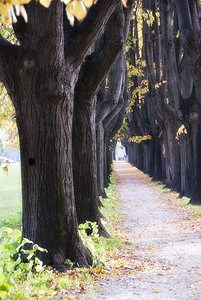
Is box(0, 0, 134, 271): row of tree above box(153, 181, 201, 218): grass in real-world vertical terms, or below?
above

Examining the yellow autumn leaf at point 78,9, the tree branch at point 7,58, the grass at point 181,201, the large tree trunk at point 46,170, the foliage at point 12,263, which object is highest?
the tree branch at point 7,58

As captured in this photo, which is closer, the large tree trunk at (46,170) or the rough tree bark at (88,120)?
the large tree trunk at (46,170)

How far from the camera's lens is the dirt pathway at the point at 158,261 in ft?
18.6

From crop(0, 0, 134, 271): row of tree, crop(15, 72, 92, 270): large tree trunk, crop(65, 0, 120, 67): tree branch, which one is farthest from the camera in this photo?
crop(65, 0, 120, 67): tree branch

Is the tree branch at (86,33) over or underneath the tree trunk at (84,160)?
over

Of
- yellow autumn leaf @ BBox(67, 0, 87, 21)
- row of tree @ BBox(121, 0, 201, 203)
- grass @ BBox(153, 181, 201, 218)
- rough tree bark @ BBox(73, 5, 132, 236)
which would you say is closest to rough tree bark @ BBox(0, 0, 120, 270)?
rough tree bark @ BBox(73, 5, 132, 236)

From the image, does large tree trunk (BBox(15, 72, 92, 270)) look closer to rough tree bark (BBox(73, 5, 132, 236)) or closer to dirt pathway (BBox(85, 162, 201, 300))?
dirt pathway (BBox(85, 162, 201, 300))

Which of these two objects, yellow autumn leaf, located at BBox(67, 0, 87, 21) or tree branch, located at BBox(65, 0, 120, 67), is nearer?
yellow autumn leaf, located at BBox(67, 0, 87, 21)

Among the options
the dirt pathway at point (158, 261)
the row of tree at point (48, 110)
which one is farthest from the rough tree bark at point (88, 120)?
the row of tree at point (48, 110)

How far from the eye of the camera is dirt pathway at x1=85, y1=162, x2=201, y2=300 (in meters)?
5.67

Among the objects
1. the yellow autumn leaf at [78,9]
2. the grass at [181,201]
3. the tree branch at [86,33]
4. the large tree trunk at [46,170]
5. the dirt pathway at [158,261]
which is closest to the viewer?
the yellow autumn leaf at [78,9]

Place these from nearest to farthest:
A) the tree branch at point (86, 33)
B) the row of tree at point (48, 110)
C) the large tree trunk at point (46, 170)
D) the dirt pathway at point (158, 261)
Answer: the dirt pathway at point (158, 261) < the row of tree at point (48, 110) < the large tree trunk at point (46, 170) < the tree branch at point (86, 33)

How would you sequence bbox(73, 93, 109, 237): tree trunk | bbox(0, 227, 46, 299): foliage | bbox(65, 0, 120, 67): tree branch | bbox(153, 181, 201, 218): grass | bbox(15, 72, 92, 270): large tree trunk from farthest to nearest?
bbox(153, 181, 201, 218): grass < bbox(73, 93, 109, 237): tree trunk < bbox(65, 0, 120, 67): tree branch < bbox(15, 72, 92, 270): large tree trunk < bbox(0, 227, 46, 299): foliage

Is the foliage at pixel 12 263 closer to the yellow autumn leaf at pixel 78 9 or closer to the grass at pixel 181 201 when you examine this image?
the yellow autumn leaf at pixel 78 9
